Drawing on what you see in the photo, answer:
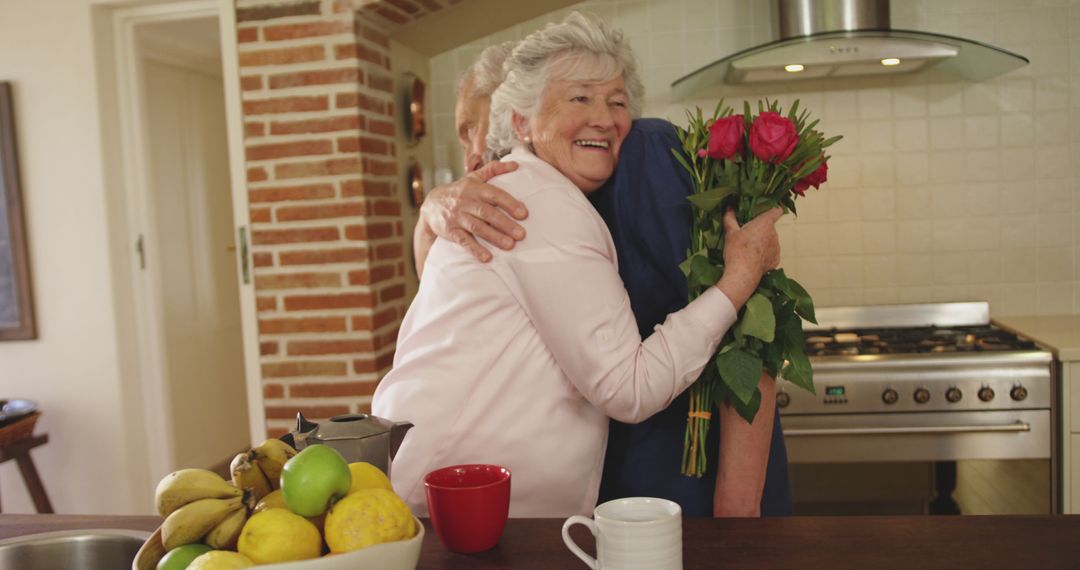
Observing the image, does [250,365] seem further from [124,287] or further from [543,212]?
[543,212]

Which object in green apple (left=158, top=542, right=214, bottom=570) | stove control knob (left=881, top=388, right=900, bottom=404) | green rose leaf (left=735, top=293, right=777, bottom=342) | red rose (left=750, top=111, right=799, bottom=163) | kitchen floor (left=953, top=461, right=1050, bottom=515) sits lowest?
kitchen floor (left=953, top=461, right=1050, bottom=515)

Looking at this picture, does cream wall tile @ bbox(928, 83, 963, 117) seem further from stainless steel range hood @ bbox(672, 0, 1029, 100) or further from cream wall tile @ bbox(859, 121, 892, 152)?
cream wall tile @ bbox(859, 121, 892, 152)

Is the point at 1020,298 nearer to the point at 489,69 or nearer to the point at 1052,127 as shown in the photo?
the point at 1052,127

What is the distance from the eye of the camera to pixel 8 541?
1.24 meters

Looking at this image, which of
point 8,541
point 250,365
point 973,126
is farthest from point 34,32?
point 973,126

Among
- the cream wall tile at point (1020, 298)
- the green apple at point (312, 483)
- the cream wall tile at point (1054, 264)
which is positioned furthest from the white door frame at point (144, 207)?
the cream wall tile at point (1054, 264)

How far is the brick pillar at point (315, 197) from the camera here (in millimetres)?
3047

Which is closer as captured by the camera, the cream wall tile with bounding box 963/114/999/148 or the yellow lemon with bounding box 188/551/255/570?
the yellow lemon with bounding box 188/551/255/570

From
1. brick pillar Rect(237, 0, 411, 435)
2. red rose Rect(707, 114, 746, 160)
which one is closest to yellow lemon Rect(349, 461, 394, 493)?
red rose Rect(707, 114, 746, 160)

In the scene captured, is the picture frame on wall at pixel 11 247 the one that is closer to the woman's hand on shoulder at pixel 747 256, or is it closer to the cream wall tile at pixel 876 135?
the woman's hand on shoulder at pixel 747 256

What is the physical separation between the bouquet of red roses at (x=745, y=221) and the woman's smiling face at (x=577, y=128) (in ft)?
0.50

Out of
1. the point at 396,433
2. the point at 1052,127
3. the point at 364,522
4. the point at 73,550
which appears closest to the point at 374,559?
the point at 364,522

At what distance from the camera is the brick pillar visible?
3.05 metres

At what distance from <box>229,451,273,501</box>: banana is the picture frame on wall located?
3.09 m
